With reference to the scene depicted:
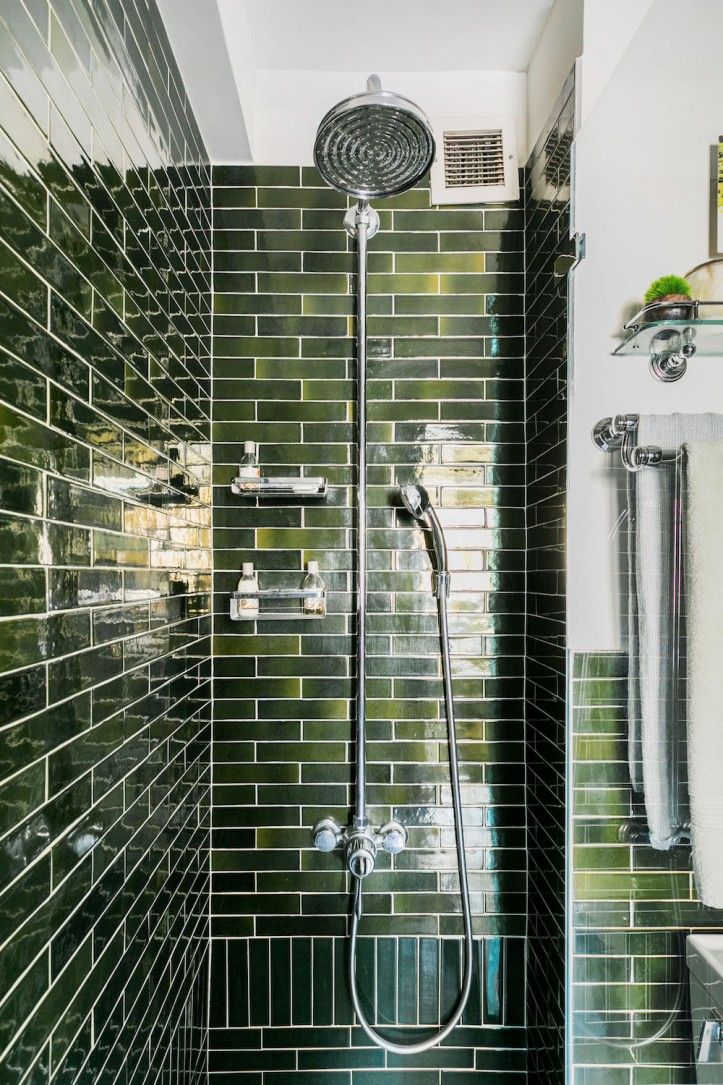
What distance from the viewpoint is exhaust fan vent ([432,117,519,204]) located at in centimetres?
186

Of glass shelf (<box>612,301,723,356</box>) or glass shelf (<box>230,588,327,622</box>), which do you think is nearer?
glass shelf (<box>612,301,723,356</box>)

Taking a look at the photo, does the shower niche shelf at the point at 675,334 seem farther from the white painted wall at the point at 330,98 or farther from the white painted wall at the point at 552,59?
the white painted wall at the point at 330,98

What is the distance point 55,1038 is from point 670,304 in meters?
1.35

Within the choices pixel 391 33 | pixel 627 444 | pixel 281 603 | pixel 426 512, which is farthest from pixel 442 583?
pixel 391 33

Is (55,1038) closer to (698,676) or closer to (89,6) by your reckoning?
(698,676)

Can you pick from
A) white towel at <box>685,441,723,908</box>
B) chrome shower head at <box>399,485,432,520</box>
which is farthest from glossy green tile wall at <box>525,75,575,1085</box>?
white towel at <box>685,441,723,908</box>

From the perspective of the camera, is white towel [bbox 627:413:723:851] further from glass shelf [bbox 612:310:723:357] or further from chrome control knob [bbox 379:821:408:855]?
chrome control knob [bbox 379:821:408:855]

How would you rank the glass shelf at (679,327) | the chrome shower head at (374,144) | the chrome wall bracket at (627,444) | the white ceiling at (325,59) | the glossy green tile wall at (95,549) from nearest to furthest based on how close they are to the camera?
the glossy green tile wall at (95,549) → the glass shelf at (679,327) → the chrome wall bracket at (627,444) → the chrome shower head at (374,144) → the white ceiling at (325,59)

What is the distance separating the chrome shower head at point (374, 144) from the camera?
133cm

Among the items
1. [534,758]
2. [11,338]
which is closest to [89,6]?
[11,338]

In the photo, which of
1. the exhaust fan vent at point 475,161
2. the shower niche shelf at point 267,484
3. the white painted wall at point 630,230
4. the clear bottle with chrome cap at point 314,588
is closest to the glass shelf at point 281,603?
the clear bottle with chrome cap at point 314,588

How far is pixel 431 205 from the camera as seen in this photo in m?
1.87

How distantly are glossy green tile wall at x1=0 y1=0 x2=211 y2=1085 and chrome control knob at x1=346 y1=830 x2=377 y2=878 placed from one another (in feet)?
1.29

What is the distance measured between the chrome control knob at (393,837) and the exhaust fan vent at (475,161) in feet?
5.34
